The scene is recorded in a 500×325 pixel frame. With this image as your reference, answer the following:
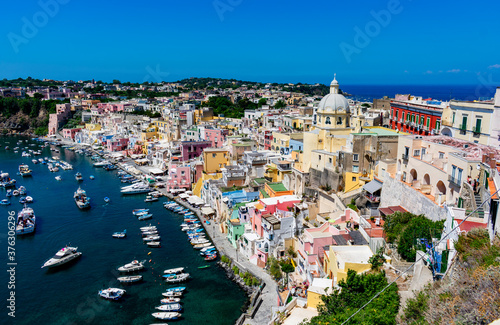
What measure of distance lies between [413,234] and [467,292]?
256 inches

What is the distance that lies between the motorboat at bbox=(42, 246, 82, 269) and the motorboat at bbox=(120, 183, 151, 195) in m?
14.1

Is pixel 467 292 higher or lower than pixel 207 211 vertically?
higher

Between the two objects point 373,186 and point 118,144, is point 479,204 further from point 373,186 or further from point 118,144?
point 118,144

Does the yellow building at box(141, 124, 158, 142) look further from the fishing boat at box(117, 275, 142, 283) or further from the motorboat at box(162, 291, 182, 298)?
the motorboat at box(162, 291, 182, 298)

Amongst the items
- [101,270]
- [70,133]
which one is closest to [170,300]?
[101,270]

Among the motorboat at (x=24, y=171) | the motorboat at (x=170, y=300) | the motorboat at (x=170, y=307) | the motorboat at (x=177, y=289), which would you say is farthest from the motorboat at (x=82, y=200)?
the motorboat at (x=170, y=307)

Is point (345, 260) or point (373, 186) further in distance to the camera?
point (373, 186)

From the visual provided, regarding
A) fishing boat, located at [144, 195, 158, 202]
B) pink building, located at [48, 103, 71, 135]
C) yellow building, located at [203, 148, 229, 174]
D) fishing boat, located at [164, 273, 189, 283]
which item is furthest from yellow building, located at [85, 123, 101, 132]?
fishing boat, located at [164, 273, 189, 283]

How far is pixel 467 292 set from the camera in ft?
27.7

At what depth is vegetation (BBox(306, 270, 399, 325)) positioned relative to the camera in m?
10.6

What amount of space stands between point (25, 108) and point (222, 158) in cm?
7741

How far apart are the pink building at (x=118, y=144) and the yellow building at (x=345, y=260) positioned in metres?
51.4

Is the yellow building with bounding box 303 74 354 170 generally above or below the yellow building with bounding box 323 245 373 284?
above

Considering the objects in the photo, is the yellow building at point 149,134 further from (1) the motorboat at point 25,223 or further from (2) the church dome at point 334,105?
(2) the church dome at point 334,105
